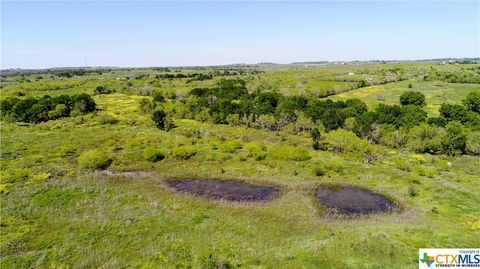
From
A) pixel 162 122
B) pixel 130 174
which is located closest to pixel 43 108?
pixel 162 122

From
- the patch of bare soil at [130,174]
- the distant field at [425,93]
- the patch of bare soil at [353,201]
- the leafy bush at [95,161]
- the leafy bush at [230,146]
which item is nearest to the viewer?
the patch of bare soil at [353,201]

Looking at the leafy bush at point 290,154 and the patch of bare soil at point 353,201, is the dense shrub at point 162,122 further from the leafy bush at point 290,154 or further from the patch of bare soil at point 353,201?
the patch of bare soil at point 353,201

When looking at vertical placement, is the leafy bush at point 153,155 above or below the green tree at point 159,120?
below

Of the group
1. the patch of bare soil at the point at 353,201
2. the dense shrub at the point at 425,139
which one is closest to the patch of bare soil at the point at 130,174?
the patch of bare soil at the point at 353,201

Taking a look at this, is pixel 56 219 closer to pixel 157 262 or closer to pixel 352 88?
pixel 157 262

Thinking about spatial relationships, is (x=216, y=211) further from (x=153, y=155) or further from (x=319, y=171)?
(x=153, y=155)

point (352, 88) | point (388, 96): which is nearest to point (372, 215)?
point (388, 96)
